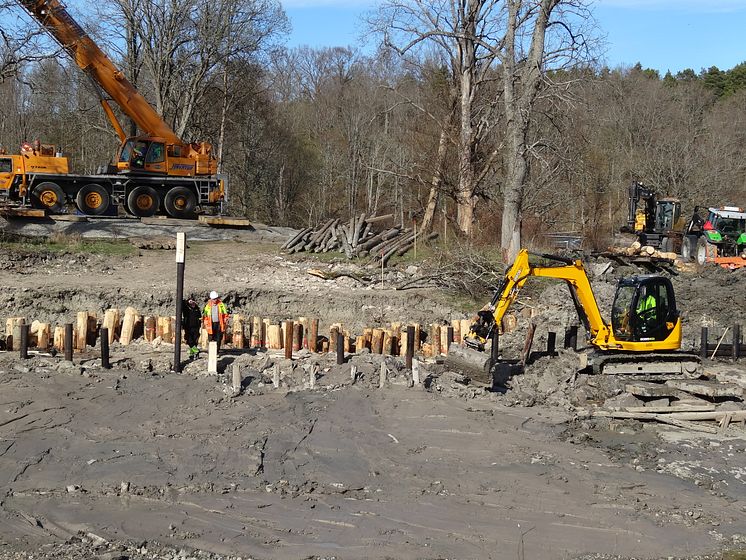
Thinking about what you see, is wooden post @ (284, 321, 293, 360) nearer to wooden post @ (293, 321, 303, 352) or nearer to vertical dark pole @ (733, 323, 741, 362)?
wooden post @ (293, 321, 303, 352)

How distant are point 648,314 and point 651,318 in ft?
0.27

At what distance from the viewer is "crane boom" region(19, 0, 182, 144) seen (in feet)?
80.2

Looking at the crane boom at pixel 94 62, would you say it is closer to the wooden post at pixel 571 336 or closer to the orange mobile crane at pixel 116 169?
the orange mobile crane at pixel 116 169

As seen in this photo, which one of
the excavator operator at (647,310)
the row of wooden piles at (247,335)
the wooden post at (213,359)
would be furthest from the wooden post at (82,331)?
the excavator operator at (647,310)

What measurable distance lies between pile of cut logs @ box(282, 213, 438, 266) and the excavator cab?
10289mm

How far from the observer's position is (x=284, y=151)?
4109 cm

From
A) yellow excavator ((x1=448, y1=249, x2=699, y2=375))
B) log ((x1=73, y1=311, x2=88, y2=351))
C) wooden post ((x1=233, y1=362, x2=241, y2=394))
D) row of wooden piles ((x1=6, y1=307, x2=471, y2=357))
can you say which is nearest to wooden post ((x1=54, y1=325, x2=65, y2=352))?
row of wooden piles ((x1=6, y1=307, x2=471, y2=357))

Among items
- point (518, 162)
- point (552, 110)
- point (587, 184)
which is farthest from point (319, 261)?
point (587, 184)

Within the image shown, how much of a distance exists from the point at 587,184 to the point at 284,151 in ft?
48.9

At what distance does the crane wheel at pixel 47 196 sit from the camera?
24906 mm

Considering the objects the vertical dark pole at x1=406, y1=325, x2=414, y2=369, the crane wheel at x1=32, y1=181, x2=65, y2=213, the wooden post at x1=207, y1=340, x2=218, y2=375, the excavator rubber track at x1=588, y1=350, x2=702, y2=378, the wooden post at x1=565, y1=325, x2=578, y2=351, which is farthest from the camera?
the crane wheel at x1=32, y1=181, x2=65, y2=213

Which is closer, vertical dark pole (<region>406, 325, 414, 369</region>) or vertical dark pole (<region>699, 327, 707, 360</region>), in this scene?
vertical dark pole (<region>406, 325, 414, 369</region>)

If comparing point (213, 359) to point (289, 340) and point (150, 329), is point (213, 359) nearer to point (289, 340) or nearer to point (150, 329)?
A: point (289, 340)

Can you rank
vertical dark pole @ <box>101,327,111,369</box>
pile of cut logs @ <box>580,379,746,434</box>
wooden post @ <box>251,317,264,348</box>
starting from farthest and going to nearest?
wooden post @ <box>251,317,264,348</box>, vertical dark pole @ <box>101,327,111,369</box>, pile of cut logs @ <box>580,379,746,434</box>
